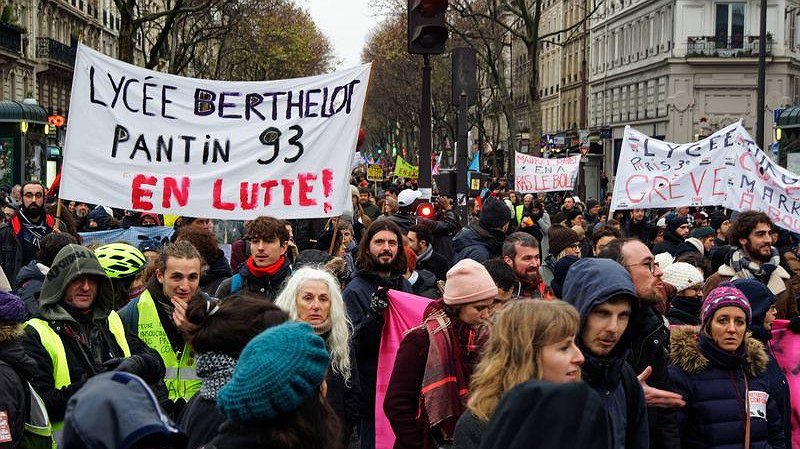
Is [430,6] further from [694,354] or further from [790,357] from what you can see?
[694,354]

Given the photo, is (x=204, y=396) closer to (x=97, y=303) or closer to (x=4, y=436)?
(x=4, y=436)

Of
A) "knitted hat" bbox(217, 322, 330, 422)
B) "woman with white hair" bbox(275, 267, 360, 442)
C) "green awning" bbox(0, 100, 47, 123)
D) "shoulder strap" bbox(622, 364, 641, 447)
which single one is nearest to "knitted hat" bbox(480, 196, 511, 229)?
"woman with white hair" bbox(275, 267, 360, 442)

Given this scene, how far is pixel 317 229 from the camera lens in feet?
38.0

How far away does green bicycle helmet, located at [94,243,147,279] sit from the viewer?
6117 millimetres

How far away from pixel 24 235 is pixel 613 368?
784 centimetres

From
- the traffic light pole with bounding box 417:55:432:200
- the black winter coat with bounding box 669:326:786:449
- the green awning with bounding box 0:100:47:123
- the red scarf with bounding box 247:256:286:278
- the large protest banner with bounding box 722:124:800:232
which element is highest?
the green awning with bounding box 0:100:47:123

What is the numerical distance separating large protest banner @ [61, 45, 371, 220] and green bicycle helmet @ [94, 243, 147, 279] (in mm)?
2173

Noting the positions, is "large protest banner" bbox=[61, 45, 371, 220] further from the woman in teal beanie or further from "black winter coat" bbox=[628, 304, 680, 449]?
the woman in teal beanie

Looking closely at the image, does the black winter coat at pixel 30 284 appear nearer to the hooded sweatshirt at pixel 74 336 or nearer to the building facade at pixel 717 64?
the hooded sweatshirt at pixel 74 336

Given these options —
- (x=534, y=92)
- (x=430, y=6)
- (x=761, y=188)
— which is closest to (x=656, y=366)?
(x=430, y=6)

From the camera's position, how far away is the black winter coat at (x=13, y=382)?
178 inches

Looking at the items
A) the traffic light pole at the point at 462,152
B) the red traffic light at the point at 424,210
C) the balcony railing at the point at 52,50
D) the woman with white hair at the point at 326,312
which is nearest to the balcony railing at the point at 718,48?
the balcony railing at the point at 52,50

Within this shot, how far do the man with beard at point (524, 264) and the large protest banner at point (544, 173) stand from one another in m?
18.0

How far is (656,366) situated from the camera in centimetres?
503
